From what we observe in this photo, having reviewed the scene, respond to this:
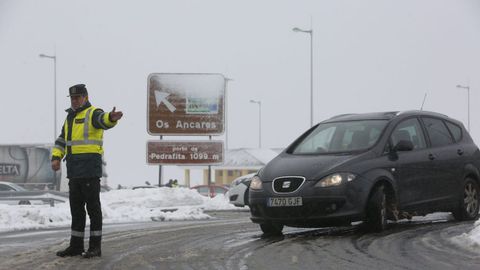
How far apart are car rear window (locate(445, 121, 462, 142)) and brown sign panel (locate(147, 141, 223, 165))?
1480cm

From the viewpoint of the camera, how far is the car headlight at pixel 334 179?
8945 millimetres

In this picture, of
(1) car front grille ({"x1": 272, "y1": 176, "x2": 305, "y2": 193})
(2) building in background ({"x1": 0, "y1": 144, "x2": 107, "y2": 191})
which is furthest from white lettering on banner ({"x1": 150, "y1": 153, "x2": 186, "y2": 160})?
(2) building in background ({"x1": 0, "y1": 144, "x2": 107, "y2": 191})

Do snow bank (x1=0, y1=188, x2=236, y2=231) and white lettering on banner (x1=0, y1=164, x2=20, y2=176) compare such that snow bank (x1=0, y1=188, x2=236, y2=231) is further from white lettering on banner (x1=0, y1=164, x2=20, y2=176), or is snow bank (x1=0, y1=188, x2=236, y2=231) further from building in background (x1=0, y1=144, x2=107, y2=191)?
white lettering on banner (x1=0, y1=164, x2=20, y2=176)

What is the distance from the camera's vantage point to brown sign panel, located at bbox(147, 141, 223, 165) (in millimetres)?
25442

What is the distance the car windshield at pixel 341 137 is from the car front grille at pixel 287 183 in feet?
2.57

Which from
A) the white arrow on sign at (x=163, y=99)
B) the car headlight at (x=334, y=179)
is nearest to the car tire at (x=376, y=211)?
the car headlight at (x=334, y=179)

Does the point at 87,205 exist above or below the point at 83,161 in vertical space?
below

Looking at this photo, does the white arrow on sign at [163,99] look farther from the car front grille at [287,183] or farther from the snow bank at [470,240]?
the snow bank at [470,240]

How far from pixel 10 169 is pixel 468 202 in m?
35.5

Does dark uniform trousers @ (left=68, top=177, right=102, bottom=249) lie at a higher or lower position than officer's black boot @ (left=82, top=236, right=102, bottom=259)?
higher

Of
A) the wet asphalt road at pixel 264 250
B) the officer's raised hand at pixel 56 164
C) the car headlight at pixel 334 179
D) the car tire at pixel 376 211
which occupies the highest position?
the officer's raised hand at pixel 56 164

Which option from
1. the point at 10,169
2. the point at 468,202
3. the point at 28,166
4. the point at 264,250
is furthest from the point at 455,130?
the point at 10,169

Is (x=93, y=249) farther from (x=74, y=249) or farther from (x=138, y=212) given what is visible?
(x=138, y=212)

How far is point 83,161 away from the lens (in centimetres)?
772
